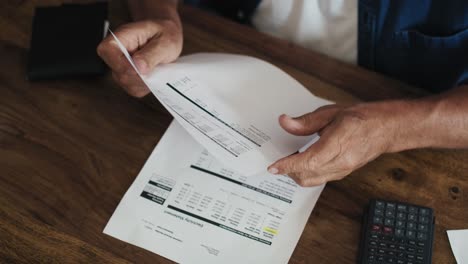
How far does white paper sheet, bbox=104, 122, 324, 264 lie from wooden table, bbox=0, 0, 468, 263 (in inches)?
0.8

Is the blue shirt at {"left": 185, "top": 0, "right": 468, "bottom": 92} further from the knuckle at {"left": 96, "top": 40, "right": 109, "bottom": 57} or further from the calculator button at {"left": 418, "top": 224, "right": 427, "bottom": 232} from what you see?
the knuckle at {"left": 96, "top": 40, "right": 109, "bottom": 57}

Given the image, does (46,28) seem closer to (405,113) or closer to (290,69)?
(290,69)

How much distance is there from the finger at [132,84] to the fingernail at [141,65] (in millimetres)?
53

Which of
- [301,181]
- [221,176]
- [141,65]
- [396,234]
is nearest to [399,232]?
[396,234]

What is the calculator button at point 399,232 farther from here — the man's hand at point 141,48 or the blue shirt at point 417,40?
the man's hand at point 141,48

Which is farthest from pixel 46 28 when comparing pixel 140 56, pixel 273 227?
pixel 273 227

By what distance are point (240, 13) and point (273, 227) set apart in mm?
541

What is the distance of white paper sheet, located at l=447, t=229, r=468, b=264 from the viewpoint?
35.3 inches

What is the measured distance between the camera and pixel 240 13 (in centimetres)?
125

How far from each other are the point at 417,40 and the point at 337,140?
1.04ft

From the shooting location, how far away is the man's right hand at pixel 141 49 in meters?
0.95

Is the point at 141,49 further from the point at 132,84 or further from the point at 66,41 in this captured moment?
the point at 66,41

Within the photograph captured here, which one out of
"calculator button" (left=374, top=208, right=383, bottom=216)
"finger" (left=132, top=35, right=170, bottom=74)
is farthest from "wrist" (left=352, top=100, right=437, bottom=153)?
"finger" (left=132, top=35, right=170, bottom=74)

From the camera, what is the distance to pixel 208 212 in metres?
0.96
